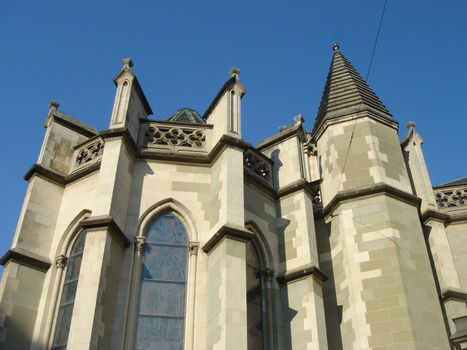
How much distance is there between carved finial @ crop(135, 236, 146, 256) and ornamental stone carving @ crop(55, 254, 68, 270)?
171cm

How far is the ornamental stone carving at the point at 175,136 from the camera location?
1309 centimetres

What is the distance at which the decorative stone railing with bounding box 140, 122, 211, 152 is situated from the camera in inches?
511

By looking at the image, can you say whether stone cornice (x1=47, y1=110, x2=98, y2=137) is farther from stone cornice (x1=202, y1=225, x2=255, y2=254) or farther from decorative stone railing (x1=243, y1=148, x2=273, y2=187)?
stone cornice (x1=202, y1=225, x2=255, y2=254)

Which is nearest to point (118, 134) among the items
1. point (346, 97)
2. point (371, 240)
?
point (371, 240)

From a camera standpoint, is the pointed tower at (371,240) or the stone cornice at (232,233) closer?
the stone cornice at (232,233)

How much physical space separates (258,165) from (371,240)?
3053mm

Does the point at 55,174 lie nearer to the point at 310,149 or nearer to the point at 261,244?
the point at 261,244

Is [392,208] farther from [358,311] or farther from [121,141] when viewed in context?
[121,141]

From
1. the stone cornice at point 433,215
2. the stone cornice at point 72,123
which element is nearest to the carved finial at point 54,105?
the stone cornice at point 72,123

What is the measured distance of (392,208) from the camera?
44.2 ft

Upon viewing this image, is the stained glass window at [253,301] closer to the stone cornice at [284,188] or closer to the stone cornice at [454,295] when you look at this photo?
the stone cornice at [284,188]

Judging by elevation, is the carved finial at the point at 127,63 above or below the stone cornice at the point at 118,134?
above

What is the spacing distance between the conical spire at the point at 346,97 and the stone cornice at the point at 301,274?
17.5ft

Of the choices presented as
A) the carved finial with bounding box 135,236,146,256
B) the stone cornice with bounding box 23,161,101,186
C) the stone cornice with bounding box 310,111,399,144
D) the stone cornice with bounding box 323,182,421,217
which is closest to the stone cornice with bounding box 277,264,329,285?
the stone cornice with bounding box 323,182,421,217
